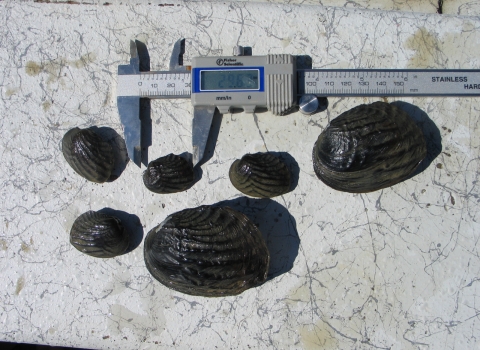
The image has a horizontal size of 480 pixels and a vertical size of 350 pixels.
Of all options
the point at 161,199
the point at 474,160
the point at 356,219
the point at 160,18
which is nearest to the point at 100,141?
the point at 161,199

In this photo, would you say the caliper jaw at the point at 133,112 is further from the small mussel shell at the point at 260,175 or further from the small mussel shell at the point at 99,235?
the small mussel shell at the point at 260,175

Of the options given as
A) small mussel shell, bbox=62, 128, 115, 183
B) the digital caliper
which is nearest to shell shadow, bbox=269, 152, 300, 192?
the digital caliper

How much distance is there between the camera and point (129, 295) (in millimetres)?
1544

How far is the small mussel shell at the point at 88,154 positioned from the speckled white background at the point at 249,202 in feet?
0.23

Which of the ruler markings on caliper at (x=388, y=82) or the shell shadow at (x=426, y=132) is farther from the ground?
the ruler markings on caliper at (x=388, y=82)

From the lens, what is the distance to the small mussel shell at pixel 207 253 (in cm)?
134

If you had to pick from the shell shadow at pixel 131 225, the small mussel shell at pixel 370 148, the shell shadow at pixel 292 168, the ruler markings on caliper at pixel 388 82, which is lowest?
the shell shadow at pixel 131 225

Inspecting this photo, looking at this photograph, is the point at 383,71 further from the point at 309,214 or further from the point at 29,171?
the point at 29,171

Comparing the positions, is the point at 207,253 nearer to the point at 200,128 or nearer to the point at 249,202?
the point at 249,202

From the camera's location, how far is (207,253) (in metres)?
1.35

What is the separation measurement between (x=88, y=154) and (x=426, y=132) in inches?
49.1

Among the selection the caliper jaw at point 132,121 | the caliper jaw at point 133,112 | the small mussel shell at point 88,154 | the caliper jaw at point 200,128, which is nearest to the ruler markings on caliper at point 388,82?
the caliper jaw at point 200,128

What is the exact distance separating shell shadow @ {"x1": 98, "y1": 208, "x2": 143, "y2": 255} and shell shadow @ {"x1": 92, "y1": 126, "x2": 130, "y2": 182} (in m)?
0.12

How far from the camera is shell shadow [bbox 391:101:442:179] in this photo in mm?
1514
